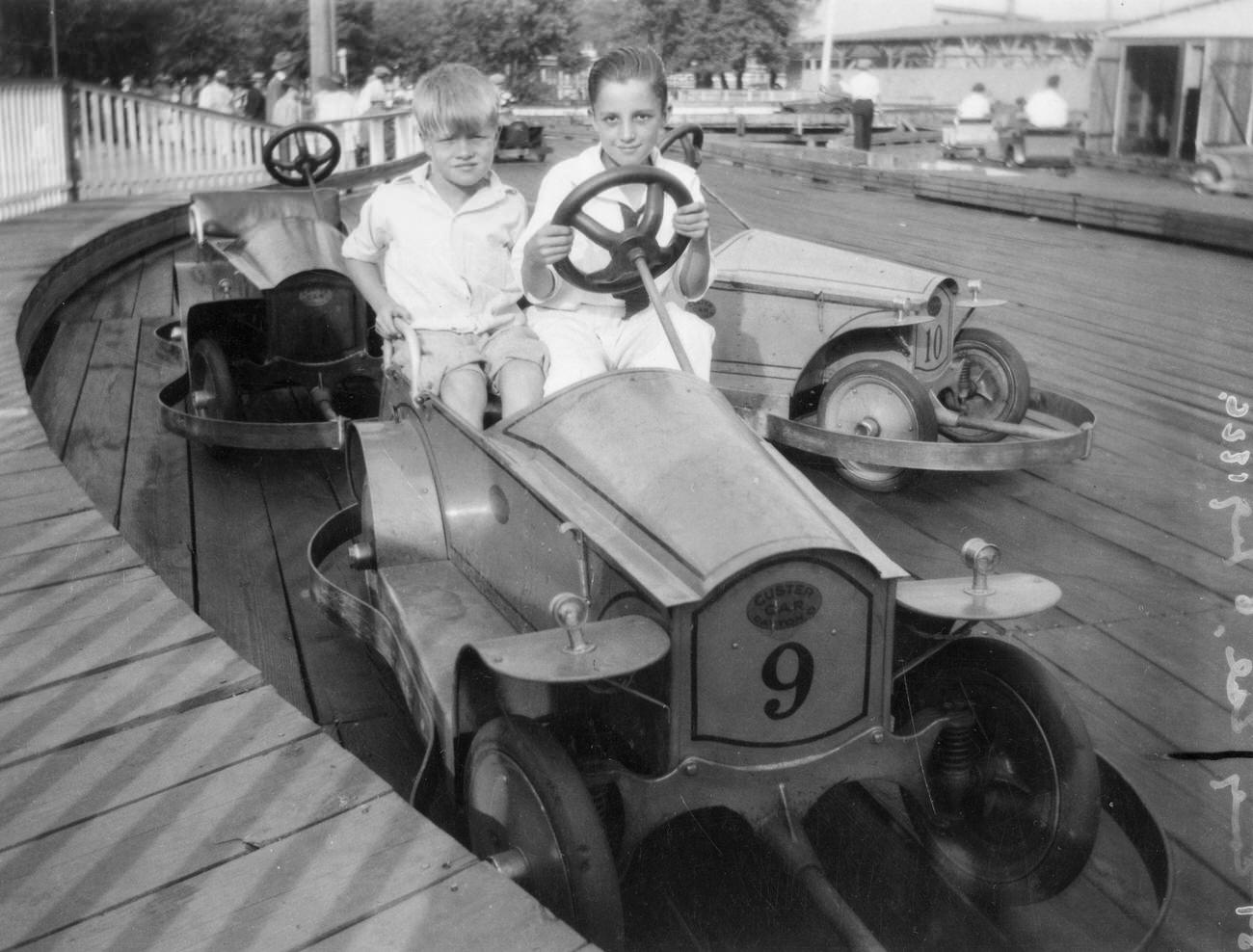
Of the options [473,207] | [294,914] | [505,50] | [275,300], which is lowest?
[294,914]

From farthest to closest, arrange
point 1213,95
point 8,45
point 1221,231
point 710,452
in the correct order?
point 1213,95 → point 8,45 → point 1221,231 → point 710,452

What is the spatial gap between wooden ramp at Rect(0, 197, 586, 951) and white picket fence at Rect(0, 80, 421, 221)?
25.9 ft

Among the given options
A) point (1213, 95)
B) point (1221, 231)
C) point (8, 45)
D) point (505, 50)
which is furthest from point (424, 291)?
point (1213, 95)

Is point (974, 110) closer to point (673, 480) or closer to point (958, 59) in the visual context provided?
point (958, 59)

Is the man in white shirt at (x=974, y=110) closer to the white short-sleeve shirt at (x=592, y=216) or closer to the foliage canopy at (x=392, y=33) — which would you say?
the foliage canopy at (x=392, y=33)

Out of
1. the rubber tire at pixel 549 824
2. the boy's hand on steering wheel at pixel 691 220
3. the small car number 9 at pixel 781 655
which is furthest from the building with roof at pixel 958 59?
the rubber tire at pixel 549 824

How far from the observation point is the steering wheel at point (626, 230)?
2.48 meters

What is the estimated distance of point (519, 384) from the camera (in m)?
2.88

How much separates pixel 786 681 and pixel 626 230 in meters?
1.07

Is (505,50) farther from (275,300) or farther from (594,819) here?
(594,819)

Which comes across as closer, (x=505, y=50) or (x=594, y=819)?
(x=594, y=819)

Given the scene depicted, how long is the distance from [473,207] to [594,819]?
7.00ft

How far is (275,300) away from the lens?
186 inches

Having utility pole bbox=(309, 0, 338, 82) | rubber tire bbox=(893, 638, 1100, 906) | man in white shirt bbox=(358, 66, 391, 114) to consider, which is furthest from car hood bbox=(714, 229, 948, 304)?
man in white shirt bbox=(358, 66, 391, 114)
